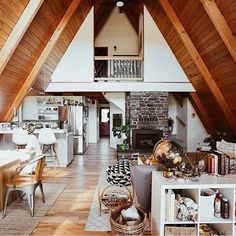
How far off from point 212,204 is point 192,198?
0.64ft

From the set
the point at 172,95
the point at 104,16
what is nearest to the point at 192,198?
the point at 172,95

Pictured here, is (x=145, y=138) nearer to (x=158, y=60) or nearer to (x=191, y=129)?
(x=191, y=129)

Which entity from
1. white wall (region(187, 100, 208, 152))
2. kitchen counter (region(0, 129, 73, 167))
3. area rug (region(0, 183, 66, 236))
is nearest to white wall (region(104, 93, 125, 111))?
white wall (region(187, 100, 208, 152))

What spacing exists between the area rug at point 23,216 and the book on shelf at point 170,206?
172 centimetres

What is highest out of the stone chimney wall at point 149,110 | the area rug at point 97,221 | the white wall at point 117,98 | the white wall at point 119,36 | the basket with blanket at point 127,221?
the white wall at point 119,36

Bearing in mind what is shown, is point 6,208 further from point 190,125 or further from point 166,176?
point 190,125

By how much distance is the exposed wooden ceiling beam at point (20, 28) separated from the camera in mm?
3847

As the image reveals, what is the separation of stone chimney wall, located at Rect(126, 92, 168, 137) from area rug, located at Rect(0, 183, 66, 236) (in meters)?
4.03

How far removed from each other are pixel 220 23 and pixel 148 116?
4.18 meters

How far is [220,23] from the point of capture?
3.93 m

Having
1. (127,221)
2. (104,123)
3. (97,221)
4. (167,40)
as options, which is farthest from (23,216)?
(104,123)

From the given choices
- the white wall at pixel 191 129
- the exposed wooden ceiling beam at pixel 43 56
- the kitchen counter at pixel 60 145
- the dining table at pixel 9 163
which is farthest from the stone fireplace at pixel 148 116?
the dining table at pixel 9 163

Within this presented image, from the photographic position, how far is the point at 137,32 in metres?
9.68

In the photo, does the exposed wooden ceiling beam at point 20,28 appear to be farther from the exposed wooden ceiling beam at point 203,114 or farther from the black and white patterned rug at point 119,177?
the exposed wooden ceiling beam at point 203,114
